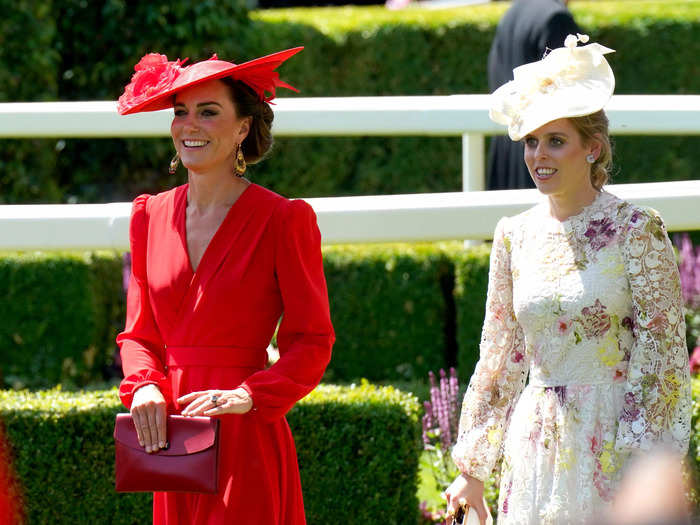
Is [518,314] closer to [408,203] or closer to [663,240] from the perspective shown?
[663,240]

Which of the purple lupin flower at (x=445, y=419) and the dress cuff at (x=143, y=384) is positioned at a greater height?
the dress cuff at (x=143, y=384)

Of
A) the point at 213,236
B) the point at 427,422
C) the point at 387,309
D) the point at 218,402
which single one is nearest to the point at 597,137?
the point at 213,236

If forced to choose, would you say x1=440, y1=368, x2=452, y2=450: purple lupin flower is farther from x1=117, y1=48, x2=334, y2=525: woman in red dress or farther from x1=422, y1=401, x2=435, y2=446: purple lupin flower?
x1=117, y1=48, x2=334, y2=525: woman in red dress

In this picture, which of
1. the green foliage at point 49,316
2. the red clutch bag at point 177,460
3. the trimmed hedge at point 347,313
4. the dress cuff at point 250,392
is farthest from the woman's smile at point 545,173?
the green foliage at point 49,316

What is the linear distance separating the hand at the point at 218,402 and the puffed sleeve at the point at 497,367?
1.89ft

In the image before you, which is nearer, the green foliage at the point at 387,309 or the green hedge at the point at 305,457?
the green hedge at the point at 305,457

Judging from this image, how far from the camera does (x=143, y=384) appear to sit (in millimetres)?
2900

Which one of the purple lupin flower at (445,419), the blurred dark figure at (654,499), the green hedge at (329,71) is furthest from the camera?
the green hedge at (329,71)

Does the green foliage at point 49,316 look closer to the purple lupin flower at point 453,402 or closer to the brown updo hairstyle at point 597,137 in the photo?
the purple lupin flower at point 453,402

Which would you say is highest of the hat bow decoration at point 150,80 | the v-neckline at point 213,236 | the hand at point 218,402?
the hat bow decoration at point 150,80

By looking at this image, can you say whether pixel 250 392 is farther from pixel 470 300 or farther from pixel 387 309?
pixel 387 309

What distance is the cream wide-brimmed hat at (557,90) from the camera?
2.87 metres

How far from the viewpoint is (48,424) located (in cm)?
402

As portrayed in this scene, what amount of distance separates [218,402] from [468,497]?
0.66 m
